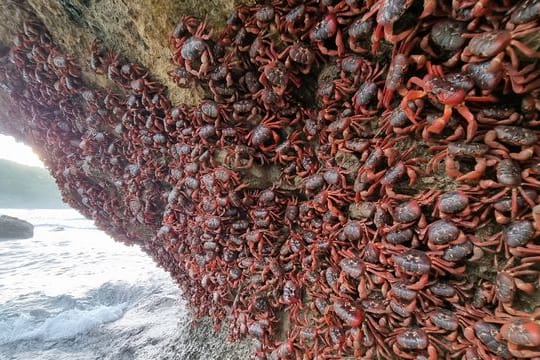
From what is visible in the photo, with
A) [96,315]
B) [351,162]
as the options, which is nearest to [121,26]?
[351,162]

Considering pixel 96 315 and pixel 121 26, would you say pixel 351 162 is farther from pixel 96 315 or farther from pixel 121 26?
pixel 96 315

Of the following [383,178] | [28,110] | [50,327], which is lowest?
[50,327]

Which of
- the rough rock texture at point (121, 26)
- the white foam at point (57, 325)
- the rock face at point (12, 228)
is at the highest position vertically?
the rough rock texture at point (121, 26)

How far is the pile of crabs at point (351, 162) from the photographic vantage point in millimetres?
2033

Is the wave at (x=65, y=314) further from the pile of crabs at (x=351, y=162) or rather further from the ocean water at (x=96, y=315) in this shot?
the pile of crabs at (x=351, y=162)

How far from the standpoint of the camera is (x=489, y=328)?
2.16 m

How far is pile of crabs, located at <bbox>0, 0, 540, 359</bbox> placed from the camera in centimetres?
203

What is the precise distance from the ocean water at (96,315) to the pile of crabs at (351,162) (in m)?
2.19

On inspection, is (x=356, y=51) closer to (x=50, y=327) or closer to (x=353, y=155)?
(x=353, y=155)

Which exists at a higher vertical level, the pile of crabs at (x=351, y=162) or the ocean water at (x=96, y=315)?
the pile of crabs at (x=351, y=162)

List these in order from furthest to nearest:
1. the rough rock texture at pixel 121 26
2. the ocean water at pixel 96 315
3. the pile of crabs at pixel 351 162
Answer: the ocean water at pixel 96 315, the rough rock texture at pixel 121 26, the pile of crabs at pixel 351 162

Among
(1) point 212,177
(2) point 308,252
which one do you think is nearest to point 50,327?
(1) point 212,177

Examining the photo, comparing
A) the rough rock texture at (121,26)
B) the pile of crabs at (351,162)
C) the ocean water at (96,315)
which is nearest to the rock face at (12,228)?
the ocean water at (96,315)

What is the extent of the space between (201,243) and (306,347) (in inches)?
94.0
